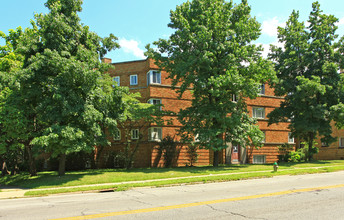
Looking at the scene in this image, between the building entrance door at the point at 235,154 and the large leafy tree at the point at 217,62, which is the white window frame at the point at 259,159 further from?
the large leafy tree at the point at 217,62

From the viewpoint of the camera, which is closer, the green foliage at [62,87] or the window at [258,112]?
the green foliage at [62,87]

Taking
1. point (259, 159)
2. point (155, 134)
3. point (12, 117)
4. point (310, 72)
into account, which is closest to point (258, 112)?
point (259, 159)

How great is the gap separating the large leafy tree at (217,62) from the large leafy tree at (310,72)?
594 cm

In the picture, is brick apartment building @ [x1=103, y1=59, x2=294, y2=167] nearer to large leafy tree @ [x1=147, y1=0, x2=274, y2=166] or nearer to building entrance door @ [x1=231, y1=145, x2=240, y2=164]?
building entrance door @ [x1=231, y1=145, x2=240, y2=164]

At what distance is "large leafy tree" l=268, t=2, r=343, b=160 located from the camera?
24.3 meters

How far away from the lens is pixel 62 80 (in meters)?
15.0

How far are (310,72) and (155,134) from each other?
16.2m

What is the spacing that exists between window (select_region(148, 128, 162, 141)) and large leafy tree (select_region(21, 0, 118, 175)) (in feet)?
28.3

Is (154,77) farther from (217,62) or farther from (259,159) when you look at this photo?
(259,159)

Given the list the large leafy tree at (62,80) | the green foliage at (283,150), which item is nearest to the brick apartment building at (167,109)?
the green foliage at (283,150)

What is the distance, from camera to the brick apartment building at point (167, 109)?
25453 mm

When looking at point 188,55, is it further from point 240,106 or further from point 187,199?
point 187,199

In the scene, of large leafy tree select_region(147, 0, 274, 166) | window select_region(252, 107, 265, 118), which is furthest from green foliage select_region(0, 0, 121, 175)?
window select_region(252, 107, 265, 118)

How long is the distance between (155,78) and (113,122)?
10780 mm
